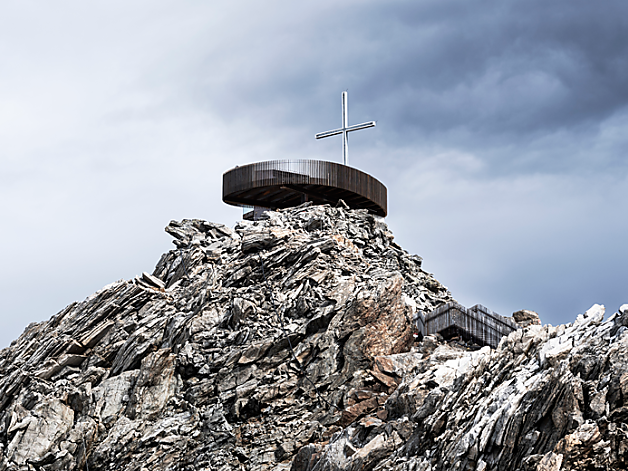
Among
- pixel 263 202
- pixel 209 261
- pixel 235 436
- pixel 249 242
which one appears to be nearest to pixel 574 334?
pixel 235 436

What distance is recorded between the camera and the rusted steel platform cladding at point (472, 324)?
23.8 m

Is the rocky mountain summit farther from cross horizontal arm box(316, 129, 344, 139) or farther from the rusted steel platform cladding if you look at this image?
cross horizontal arm box(316, 129, 344, 139)

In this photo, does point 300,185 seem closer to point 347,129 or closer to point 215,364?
point 347,129

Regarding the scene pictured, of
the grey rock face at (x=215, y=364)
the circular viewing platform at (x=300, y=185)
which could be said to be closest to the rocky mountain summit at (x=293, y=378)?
the grey rock face at (x=215, y=364)

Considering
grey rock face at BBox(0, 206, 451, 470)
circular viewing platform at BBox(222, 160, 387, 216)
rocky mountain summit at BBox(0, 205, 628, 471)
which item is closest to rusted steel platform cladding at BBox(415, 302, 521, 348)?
rocky mountain summit at BBox(0, 205, 628, 471)

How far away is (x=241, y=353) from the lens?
23438 millimetres

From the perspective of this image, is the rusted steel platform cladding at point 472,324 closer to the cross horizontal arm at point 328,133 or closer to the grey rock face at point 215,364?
the grey rock face at point 215,364

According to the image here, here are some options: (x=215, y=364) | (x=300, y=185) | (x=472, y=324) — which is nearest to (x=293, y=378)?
(x=215, y=364)

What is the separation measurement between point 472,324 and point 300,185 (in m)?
17.1

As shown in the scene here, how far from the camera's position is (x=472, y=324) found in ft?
79.2

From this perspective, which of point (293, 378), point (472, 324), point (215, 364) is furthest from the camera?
point (472, 324)

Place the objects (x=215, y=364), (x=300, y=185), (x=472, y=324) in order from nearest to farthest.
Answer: (x=215, y=364) → (x=472, y=324) → (x=300, y=185)

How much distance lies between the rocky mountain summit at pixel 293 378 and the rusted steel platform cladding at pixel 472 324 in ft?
2.21

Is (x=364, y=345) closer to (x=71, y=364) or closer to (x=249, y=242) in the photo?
(x=249, y=242)
